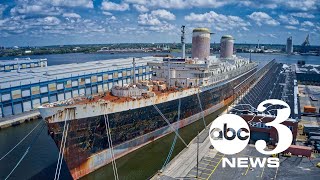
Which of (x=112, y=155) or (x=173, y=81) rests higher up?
(x=173, y=81)

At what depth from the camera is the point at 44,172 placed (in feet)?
79.5

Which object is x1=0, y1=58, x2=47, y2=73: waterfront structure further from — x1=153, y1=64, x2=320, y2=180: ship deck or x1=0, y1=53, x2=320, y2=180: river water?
x1=153, y1=64, x2=320, y2=180: ship deck

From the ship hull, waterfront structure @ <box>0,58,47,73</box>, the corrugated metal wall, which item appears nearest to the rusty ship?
the ship hull

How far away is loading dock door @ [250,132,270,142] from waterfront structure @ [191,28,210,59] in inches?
817

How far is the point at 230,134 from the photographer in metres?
28.2

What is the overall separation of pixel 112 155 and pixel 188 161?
6.97 metres

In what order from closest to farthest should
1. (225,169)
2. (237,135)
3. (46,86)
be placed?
(225,169), (237,135), (46,86)

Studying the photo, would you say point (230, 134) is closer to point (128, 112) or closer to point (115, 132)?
point (128, 112)

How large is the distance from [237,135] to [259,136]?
7.84 ft

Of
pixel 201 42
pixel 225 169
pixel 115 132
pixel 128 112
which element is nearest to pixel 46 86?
pixel 128 112

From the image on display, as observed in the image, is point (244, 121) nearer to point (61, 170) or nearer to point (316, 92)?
point (61, 170)

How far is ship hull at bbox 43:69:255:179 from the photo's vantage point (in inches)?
867

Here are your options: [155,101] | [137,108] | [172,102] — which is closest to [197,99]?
[172,102]

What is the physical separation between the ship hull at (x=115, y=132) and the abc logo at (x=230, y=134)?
5.18 meters
